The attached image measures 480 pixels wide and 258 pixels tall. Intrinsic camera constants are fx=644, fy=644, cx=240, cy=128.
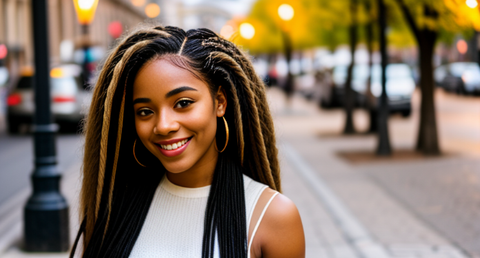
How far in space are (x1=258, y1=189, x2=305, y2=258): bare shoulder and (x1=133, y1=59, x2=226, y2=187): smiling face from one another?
0.98 ft

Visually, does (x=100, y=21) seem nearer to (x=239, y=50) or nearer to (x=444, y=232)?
(x=444, y=232)

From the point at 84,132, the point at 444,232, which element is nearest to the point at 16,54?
the point at 444,232

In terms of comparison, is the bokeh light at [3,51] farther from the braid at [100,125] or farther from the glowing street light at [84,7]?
the braid at [100,125]

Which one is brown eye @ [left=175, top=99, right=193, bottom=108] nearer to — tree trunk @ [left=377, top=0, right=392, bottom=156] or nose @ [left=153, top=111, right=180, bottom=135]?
nose @ [left=153, top=111, right=180, bottom=135]

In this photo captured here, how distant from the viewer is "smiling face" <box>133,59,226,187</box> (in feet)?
6.23

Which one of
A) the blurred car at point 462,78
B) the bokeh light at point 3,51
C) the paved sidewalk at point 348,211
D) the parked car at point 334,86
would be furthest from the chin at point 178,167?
the bokeh light at point 3,51

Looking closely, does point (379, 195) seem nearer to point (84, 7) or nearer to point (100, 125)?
point (84, 7)

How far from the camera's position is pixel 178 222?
196 cm

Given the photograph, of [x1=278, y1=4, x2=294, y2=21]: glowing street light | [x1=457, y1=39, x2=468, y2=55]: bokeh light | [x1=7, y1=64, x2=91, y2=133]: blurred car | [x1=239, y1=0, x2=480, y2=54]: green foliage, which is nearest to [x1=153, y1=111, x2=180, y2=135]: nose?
[x1=239, y1=0, x2=480, y2=54]: green foliage

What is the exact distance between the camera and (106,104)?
202 centimetres

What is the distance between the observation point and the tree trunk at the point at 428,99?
467 inches

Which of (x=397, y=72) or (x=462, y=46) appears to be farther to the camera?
(x=462, y=46)

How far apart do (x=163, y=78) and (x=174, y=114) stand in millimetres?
111

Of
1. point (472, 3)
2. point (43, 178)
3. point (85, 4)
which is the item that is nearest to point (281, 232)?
point (472, 3)
